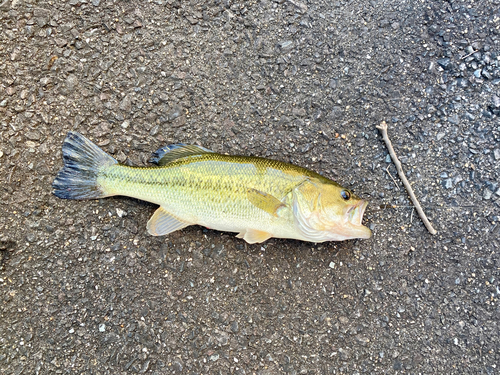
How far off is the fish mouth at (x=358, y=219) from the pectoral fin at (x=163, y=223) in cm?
147

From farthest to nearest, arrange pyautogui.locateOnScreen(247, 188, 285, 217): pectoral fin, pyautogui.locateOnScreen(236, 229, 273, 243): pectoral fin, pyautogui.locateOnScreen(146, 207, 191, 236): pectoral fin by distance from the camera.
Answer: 1. pyautogui.locateOnScreen(146, 207, 191, 236): pectoral fin
2. pyautogui.locateOnScreen(236, 229, 273, 243): pectoral fin
3. pyautogui.locateOnScreen(247, 188, 285, 217): pectoral fin

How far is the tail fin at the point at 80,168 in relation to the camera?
2.95 meters

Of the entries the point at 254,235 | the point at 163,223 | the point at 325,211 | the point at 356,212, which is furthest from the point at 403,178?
the point at 163,223

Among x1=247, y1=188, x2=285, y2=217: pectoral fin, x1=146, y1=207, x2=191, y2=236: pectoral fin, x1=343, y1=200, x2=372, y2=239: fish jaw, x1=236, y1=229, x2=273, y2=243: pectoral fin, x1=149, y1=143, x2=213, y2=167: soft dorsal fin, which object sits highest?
x1=149, y1=143, x2=213, y2=167: soft dorsal fin

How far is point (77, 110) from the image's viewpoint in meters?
3.11

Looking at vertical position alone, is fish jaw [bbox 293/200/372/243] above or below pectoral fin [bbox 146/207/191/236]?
above

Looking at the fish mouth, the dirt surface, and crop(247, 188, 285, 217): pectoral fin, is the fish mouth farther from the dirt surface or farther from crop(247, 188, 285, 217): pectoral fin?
crop(247, 188, 285, 217): pectoral fin

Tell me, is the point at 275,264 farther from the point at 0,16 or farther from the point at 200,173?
the point at 0,16

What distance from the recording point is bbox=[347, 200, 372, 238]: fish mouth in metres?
2.76

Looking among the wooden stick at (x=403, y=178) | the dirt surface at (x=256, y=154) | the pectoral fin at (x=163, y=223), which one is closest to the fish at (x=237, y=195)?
the pectoral fin at (x=163, y=223)

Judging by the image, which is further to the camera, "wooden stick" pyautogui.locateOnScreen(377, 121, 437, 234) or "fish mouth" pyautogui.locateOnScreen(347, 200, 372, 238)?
"wooden stick" pyautogui.locateOnScreen(377, 121, 437, 234)

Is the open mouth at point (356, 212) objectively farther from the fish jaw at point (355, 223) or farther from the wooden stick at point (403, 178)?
the wooden stick at point (403, 178)

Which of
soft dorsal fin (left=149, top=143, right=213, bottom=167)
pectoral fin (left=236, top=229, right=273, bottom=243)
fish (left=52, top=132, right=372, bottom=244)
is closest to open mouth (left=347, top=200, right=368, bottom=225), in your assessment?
fish (left=52, top=132, right=372, bottom=244)

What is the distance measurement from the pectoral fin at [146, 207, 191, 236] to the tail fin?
0.52 meters
